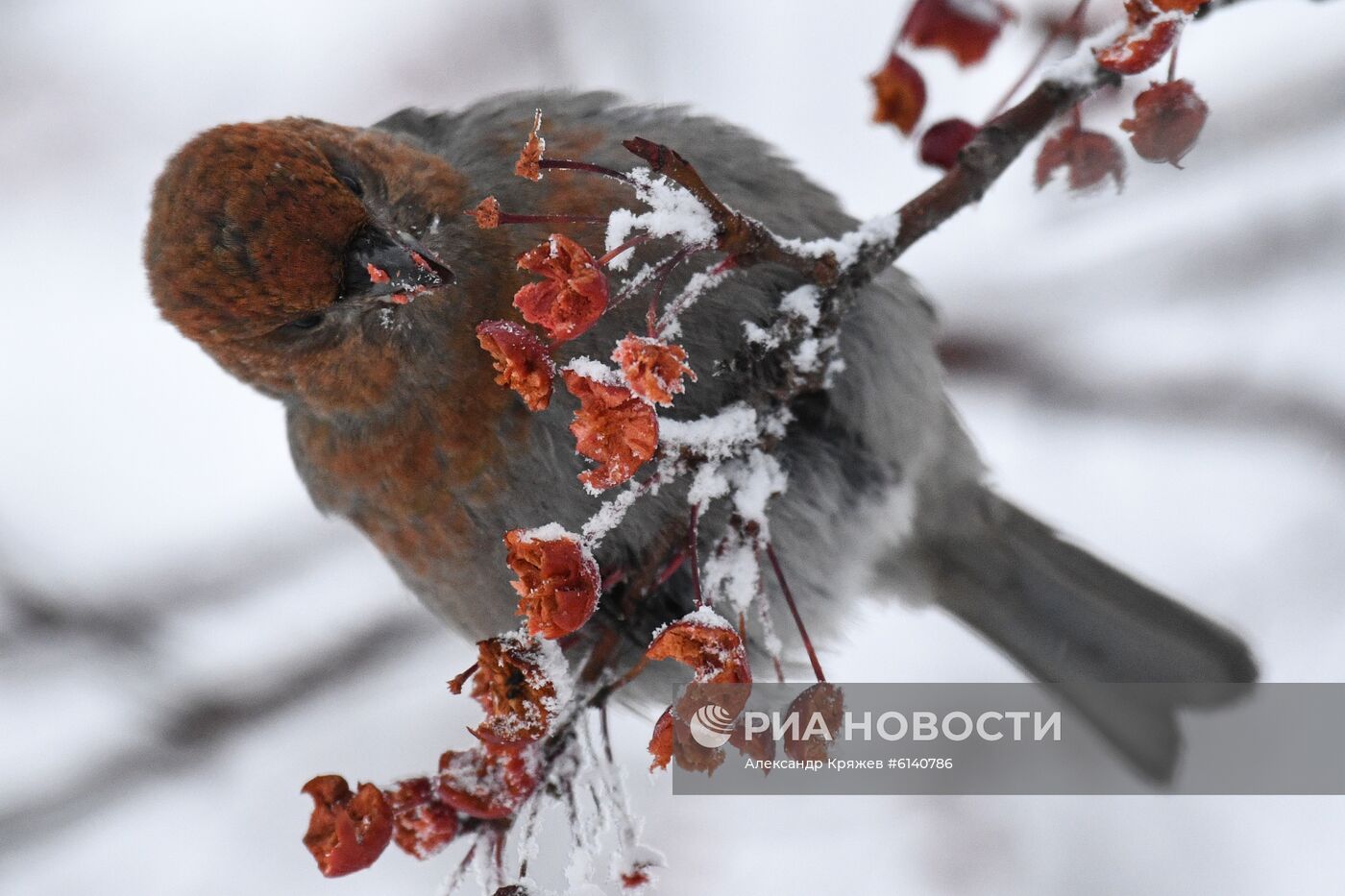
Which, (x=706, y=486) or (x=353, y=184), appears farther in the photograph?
(x=353, y=184)

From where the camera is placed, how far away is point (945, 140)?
2193mm

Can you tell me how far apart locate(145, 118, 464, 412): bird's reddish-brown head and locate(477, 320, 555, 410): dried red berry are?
415mm

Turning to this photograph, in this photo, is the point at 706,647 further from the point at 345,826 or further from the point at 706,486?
the point at 345,826

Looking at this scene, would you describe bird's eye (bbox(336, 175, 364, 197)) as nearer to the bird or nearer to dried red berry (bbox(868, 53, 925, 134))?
the bird

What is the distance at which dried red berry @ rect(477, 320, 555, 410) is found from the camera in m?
1.61

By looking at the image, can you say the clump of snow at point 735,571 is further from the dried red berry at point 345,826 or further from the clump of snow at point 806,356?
the dried red berry at point 345,826

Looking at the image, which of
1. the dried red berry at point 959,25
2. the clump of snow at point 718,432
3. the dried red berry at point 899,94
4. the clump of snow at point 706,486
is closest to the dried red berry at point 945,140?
the dried red berry at point 899,94

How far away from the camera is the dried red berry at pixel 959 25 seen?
2250 millimetres

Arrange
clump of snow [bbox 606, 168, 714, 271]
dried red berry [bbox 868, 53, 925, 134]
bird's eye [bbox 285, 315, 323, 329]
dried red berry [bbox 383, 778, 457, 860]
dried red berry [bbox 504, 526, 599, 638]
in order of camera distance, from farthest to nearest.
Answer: dried red berry [bbox 868, 53, 925, 134], bird's eye [bbox 285, 315, 323, 329], dried red berry [bbox 383, 778, 457, 860], dried red berry [bbox 504, 526, 599, 638], clump of snow [bbox 606, 168, 714, 271]

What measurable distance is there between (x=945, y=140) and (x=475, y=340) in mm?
887

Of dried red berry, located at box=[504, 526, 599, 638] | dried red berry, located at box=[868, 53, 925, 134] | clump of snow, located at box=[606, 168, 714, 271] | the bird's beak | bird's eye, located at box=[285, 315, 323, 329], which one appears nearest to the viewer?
clump of snow, located at box=[606, 168, 714, 271]

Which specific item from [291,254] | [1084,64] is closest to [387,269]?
[291,254]

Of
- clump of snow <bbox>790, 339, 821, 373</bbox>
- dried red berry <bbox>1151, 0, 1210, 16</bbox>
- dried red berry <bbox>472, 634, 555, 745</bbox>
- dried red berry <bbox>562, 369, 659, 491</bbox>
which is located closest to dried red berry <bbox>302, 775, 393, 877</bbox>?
dried red berry <bbox>472, 634, 555, 745</bbox>

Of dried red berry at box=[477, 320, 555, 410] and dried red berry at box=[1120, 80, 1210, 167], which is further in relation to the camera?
dried red berry at box=[1120, 80, 1210, 167]
